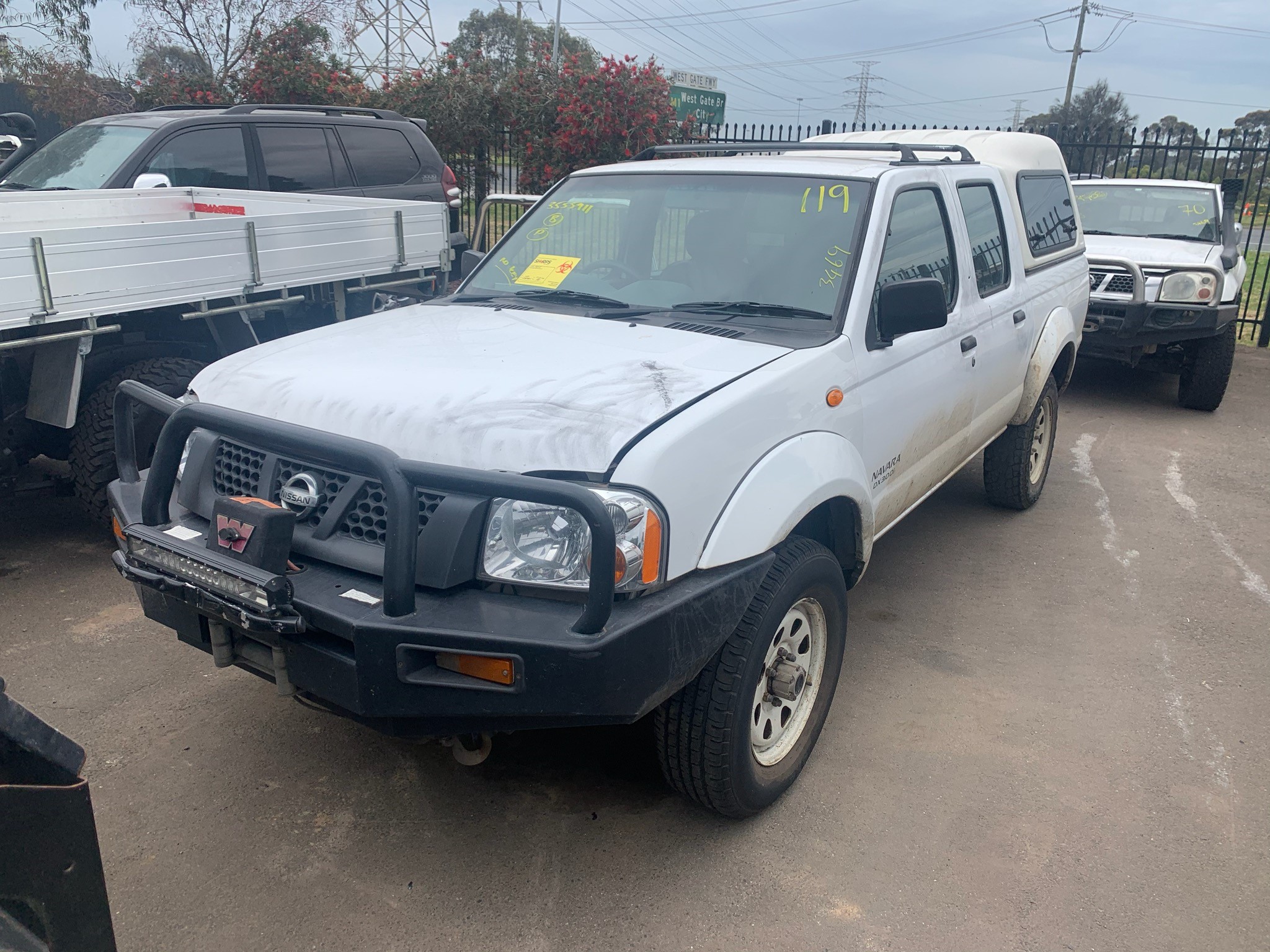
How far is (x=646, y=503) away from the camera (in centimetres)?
232

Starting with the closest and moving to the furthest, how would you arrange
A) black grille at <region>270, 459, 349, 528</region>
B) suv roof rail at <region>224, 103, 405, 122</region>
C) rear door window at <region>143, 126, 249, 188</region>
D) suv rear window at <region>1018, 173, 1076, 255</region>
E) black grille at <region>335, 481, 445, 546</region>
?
black grille at <region>335, 481, 445, 546</region> → black grille at <region>270, 459, 349, 528</region> → suv rear window at <region>1018, 173, 1076, 255</region> → rear door window at <region>143, 126, 249, 188</region> → suv roof rail at <region>224, 103, 405, 122</region>

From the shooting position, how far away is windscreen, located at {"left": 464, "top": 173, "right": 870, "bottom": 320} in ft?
11.3

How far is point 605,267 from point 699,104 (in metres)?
11.1

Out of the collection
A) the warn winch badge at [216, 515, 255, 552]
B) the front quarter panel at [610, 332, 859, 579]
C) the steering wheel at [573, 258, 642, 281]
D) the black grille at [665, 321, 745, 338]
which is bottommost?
the warn winch badge at [216, 515, 255, 552]

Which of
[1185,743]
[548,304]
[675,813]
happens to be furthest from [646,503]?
[1185,743]

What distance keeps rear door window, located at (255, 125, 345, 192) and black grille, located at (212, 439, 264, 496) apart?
4642 millimetres

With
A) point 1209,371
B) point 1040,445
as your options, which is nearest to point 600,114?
point 1209,371

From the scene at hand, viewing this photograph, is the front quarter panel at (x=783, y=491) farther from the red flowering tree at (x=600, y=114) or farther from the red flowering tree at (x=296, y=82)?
the red flowering tree at (x=296, y=82)

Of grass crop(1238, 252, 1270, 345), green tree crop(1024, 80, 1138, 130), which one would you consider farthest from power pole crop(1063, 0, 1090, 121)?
grass crop(1238, 252, 1270, 345)

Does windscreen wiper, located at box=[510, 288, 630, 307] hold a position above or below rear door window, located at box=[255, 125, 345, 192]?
below

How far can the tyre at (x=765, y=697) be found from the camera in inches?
→ 103

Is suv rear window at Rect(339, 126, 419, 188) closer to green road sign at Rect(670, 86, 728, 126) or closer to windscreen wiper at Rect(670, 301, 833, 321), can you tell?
windscreen wiper at Rect(670, 301, 833, 321)

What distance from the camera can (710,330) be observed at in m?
3.22

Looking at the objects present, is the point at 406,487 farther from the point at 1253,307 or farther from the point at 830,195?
the point at 1253,307
